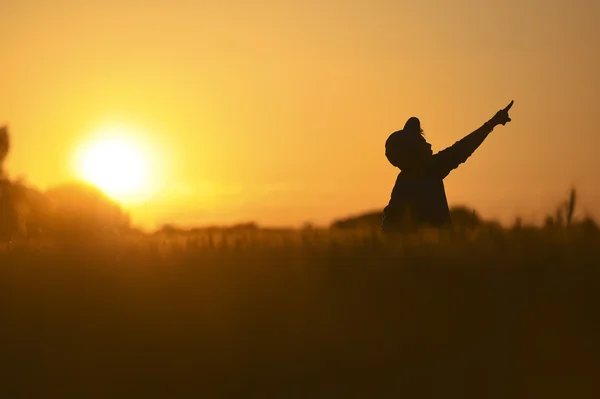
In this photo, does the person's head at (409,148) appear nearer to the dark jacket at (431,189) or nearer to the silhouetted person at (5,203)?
the dark jacket at (431,189)

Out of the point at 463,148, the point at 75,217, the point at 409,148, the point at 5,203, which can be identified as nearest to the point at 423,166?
the point at 409,148

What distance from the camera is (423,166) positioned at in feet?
54.0

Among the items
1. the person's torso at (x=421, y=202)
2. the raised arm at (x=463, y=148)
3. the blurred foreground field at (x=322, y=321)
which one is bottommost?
the blurred foreground field at (x=322, y=321)

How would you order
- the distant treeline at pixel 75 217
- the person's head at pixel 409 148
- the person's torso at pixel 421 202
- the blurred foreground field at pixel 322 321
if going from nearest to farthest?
1. the blurred foreground field at pixel 322 321
2. the distant treeline at pixel 75 217
3. the person's torso at pixel 421 202
4. the person's head at pixel 409 148

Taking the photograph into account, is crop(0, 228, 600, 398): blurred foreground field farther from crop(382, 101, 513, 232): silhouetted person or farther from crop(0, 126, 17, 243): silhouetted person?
crop(0, 126, 17, 243): silhouetted person

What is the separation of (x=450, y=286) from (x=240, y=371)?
6.92 feet

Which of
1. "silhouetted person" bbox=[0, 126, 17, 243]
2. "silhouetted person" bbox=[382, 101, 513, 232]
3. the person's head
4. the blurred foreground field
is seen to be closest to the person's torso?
"silhouetted person" bbox=[382, 101, 513, 232]

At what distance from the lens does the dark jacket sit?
15.9 meters

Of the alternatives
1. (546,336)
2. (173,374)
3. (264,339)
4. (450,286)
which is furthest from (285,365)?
(546,336)

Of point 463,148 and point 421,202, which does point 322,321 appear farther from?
point 463,148

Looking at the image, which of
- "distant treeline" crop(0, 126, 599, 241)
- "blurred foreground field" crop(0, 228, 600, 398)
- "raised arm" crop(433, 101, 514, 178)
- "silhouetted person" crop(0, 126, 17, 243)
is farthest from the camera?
"silhouetted person" crop(0, 126, 17, 243)

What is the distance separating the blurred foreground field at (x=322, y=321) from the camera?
980 centimetres

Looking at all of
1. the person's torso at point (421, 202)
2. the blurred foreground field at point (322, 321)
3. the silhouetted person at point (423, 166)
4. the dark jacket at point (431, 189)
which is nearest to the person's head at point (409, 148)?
the silhouetted person at point (423, 166)

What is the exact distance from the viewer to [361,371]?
390 inches
